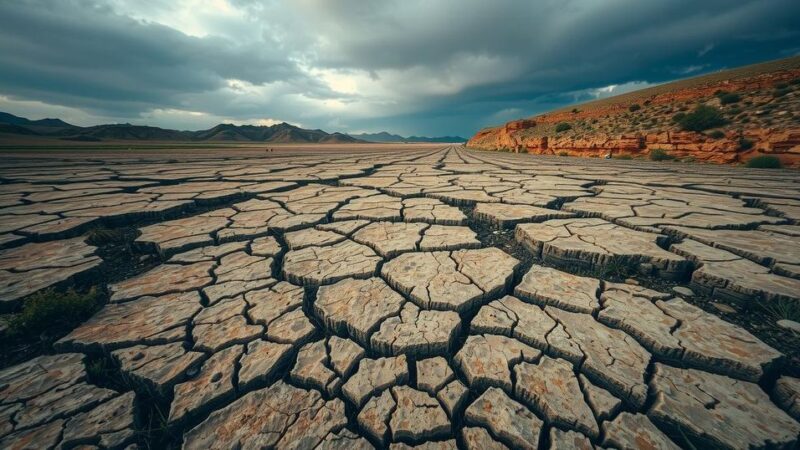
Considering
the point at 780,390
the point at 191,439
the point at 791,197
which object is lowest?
the point at 191,439

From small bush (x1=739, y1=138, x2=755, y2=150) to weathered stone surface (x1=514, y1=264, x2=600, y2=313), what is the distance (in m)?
9.29

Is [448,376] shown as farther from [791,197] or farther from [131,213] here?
[791,197]

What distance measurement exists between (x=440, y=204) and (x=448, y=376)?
2.10 metres

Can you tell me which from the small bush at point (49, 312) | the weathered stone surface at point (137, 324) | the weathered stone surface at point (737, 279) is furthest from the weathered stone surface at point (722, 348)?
the small bush at point (49, 312)

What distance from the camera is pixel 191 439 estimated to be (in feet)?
2.58

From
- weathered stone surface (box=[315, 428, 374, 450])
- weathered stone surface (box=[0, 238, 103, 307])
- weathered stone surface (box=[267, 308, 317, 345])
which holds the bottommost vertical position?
weathered stone surface (box=[315, 428, 374, 450])

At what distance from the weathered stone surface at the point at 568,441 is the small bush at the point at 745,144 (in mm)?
10205

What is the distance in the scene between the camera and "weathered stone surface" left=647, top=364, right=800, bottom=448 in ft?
2.43

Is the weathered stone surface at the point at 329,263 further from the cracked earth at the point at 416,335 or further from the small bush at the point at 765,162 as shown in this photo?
the small bush at the point at 765,162

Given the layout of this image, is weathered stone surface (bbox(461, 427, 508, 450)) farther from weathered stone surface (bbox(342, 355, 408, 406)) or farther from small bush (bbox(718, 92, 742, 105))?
small bush (bbox(718, 92, 742, 105))

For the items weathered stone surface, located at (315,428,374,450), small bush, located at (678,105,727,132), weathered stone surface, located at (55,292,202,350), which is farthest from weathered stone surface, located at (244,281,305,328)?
small bush, located at (678,105,727,132)

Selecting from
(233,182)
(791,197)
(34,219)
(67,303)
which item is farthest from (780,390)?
(233,182)

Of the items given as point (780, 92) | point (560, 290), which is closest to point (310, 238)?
point (560, 290)

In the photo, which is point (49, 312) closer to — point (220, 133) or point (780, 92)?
point (780, 92)
